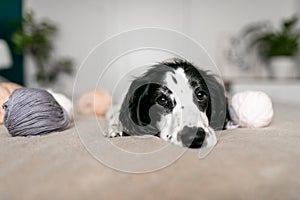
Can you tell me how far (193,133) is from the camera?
919 millimetres

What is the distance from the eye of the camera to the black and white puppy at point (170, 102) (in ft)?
3.46

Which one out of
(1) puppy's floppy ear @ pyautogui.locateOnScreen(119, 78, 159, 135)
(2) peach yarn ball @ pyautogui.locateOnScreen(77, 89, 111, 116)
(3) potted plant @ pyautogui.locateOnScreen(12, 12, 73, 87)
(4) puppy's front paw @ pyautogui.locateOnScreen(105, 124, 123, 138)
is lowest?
(3) potted plant @ pyautogui.locateOnScreen(12, 12, 73, 87)

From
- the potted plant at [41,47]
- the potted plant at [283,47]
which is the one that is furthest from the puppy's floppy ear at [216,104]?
the potted plant at [41,47]

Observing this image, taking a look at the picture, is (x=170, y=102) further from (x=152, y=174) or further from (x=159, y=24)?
(x=159, y=24)

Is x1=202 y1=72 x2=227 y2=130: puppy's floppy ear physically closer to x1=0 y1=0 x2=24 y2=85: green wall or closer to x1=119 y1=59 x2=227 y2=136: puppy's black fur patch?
x1=119 y1=59 x2=227 y2=136: puppy's black fur patch

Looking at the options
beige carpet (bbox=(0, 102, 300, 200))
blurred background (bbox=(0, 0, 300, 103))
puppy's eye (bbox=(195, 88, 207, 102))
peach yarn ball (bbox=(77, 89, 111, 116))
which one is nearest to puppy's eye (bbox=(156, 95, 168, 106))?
puppy's eye (bbox=(195, 88, 207, 102))

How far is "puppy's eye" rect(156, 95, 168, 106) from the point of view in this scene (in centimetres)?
112

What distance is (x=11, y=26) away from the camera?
3715mm

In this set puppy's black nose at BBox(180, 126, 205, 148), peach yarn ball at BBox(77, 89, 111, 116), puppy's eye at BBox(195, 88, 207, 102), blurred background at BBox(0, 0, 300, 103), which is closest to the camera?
puppy's black nose at BBox(180, 126, 205, 148)

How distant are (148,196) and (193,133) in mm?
347

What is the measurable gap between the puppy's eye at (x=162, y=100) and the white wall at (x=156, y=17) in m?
3.14

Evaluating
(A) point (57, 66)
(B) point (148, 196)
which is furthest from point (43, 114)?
(A) point (57, 66)

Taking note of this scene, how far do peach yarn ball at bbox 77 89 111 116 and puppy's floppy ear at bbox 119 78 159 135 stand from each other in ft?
1.66

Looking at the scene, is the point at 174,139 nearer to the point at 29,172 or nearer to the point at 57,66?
the point at 29,172
